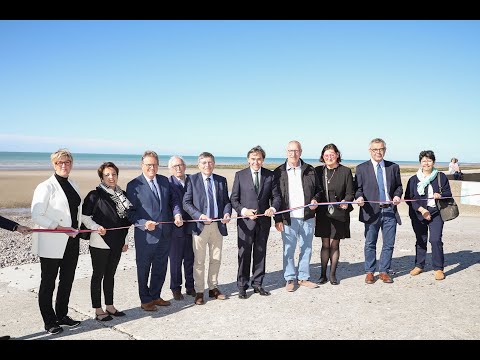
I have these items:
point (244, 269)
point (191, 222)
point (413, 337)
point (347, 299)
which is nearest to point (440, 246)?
point (347, 299)

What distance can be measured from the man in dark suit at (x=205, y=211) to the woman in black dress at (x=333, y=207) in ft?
4.99

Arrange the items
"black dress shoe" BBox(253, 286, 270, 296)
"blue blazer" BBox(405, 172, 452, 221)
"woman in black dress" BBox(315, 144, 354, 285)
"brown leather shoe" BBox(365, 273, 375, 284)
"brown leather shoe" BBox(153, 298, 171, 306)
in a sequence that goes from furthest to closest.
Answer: "blue blazer" BBox(405, 172, 452, 221)
"brown leather shoe" BBox(365, 273, 375, 284)
"woman in black dress" BBox(315, 144, 354, 285)
"black dress shoe" BBox(253, 286, 270, 296)
"brown leather shoe" BBox(153, 298, 171, 306)

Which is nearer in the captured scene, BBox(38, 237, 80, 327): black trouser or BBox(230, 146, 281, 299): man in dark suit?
BBox(38, 237, 80, 327): black trouser

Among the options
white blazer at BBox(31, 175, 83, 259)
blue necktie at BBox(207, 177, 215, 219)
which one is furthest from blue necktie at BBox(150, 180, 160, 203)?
white blazer at BBox(31, 175, 83, 259)

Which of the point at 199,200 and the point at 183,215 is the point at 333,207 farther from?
the point at 183,215

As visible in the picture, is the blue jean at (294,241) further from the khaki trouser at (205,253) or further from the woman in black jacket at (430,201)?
the woman in black jacket at (430,201)

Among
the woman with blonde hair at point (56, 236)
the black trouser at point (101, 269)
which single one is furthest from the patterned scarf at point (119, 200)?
the black trouser at point (101, 269)

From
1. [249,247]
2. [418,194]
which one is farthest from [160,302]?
[418,194]

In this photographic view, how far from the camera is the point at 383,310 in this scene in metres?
5.12

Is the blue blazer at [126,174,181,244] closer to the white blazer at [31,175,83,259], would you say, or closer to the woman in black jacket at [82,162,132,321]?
the woman in black jacket at [82,162,132,321]

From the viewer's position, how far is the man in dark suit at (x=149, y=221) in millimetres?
5082

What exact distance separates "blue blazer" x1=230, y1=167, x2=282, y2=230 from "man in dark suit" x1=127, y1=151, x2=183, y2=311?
88 cm

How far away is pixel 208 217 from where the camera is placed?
542cm

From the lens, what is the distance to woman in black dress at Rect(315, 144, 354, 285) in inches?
244
